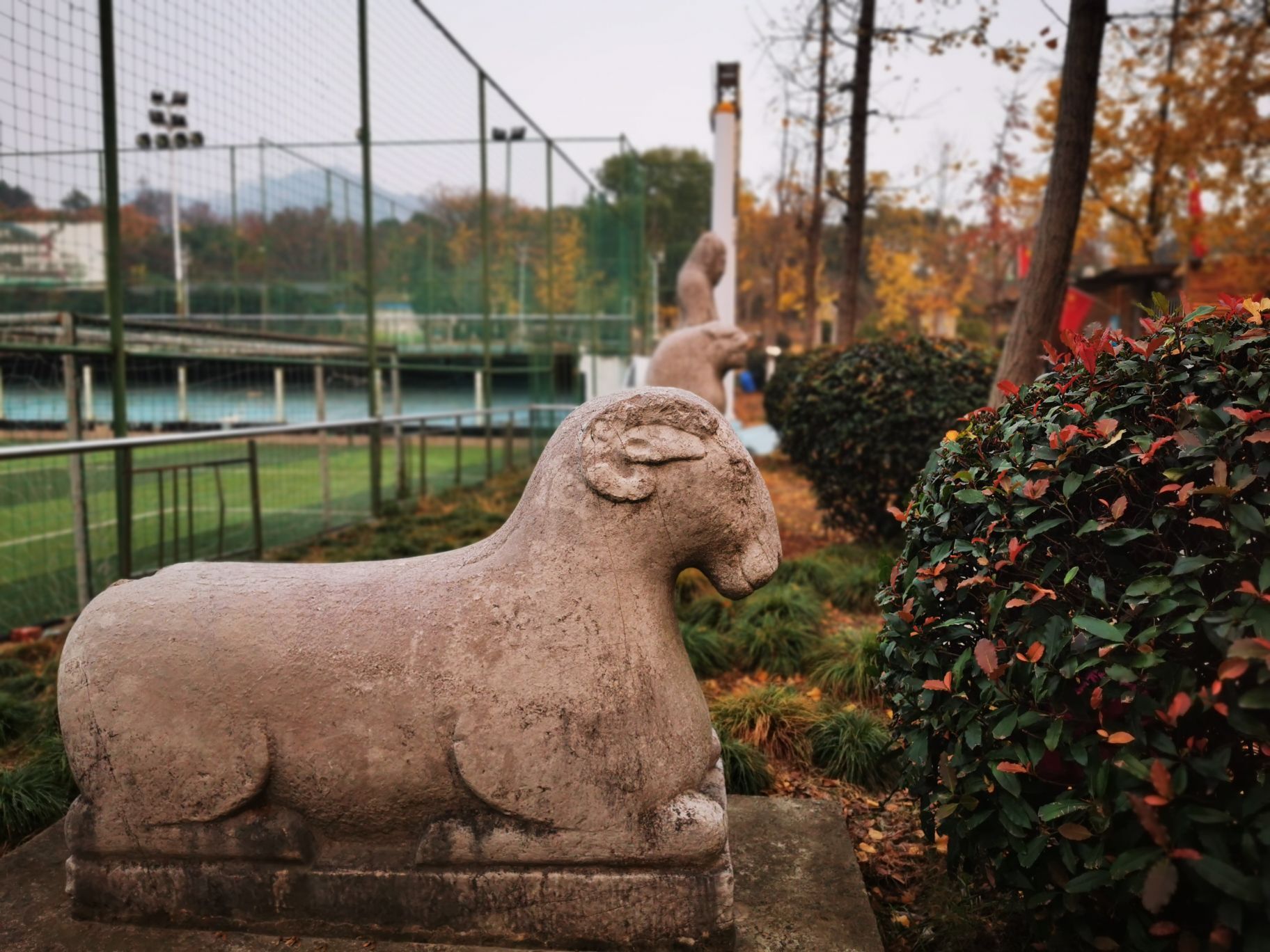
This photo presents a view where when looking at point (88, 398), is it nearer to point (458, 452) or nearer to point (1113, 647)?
point (458, 452)

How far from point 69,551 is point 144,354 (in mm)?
1274

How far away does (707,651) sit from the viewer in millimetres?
4805

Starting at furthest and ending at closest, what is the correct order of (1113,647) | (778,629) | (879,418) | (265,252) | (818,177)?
(818,177) < (265,252) < (879,418) < (778,629) < (1113,647)

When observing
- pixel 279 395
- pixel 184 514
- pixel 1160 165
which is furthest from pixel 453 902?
pixel 1160 165

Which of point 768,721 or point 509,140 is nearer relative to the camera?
point 768,721

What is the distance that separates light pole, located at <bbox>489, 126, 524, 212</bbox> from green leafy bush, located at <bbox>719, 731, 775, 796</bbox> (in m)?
11.5

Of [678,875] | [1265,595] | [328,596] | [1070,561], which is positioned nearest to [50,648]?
[328,596]

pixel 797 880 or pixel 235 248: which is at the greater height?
pixel 235 248

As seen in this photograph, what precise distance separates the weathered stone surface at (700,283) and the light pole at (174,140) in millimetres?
4417

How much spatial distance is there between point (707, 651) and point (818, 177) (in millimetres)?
14704

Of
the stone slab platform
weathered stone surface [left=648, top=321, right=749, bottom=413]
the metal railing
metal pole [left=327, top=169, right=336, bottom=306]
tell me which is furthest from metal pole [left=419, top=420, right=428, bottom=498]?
the stone slab platform

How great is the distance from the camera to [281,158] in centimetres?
970

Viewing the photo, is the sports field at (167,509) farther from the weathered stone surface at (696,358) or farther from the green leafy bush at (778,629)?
the green leafy bush at (778,629)

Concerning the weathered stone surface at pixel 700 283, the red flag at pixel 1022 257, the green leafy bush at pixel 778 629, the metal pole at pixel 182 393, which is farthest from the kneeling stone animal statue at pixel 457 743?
the red flag at pixel 1022 257
